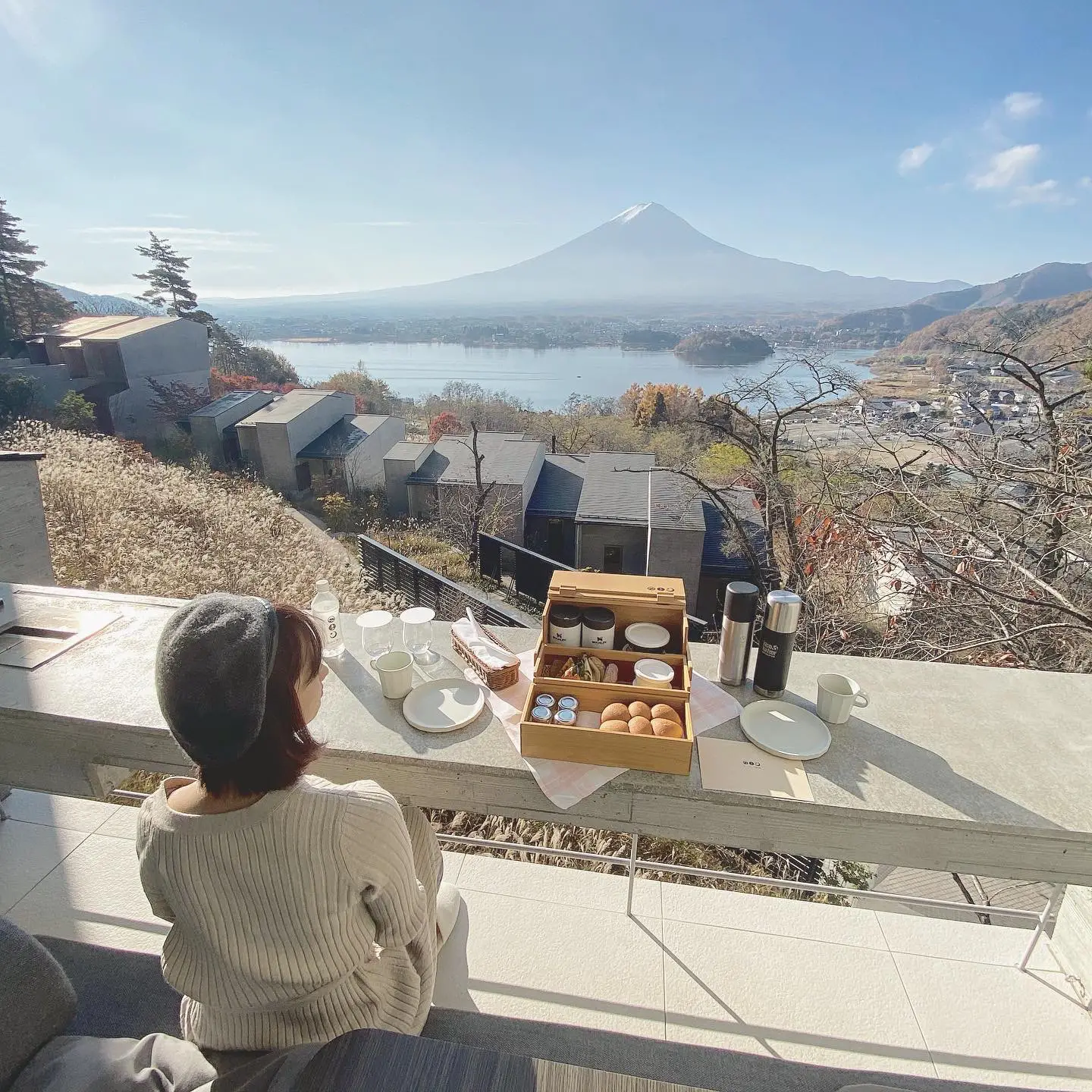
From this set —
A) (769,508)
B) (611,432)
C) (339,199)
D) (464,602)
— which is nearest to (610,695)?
(464,602)

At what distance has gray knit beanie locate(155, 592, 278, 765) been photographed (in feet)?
2.17

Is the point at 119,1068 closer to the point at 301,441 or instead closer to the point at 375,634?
the point at 375,634

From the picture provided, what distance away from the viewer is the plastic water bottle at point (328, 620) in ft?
4.55

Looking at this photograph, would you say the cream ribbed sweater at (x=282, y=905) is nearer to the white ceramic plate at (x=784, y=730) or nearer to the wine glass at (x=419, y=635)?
the wine glass at (x=419, y=635)

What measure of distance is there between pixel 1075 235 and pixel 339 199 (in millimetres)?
52764

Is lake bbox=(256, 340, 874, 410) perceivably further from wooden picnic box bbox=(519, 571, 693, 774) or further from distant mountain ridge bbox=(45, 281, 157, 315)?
wooden picnic box bbox=(519, 571, 693, 774)

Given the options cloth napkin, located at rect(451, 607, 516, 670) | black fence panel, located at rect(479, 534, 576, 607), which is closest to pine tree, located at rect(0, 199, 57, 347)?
black fence panel, located at rect(479, 534, 576, 607)

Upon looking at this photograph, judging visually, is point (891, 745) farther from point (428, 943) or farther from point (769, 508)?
point (769, 508)

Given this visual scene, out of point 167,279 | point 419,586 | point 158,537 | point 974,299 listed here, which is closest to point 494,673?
point 419,586

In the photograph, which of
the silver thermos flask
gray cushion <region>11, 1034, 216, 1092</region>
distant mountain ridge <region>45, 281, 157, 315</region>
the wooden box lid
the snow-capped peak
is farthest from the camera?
the snow-capped peak

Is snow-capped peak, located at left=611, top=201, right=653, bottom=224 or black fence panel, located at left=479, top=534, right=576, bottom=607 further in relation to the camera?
snow-capped peak, located at left=611, top=201, right=653, bottom=224

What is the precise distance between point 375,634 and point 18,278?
80.6 feet

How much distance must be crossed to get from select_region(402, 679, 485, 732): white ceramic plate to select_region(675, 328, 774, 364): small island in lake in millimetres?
32460

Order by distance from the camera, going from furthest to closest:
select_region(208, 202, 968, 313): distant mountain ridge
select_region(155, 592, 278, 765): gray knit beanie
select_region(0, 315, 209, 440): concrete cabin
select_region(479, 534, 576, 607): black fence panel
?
select_region(208, 202, 968, 313): distant mountain ridge → select_region(0, 315, 209, 440): concrete cabin → select_region(479, 534, 576, 607): black fence panel → select_region(155, 592, 278, 765): gray knit beanie
